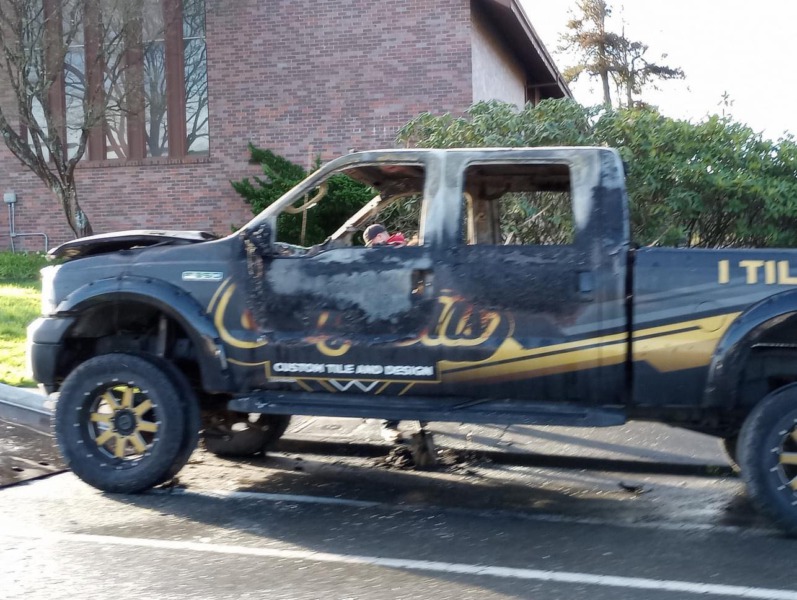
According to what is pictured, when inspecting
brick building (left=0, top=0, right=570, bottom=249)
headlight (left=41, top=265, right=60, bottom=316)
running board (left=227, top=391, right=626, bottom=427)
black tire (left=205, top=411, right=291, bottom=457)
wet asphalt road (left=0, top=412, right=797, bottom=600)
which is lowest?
wet asphalt road (left=0, top=412, right=797, bottom=600)

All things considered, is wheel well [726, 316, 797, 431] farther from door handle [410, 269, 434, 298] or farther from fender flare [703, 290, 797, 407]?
door handle [410, 269, 434, 298]

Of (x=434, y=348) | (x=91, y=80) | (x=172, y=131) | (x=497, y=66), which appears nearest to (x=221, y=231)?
(x=172, y=131)

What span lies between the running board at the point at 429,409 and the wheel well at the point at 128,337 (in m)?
0.60

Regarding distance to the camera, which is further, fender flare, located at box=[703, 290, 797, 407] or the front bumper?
the front bumper

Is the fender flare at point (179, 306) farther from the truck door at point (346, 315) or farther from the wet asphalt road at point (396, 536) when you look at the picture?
the wet asphalt road at point (396, 536)

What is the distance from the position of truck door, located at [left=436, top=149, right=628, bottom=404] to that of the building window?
503 inches

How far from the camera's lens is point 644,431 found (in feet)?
26.4

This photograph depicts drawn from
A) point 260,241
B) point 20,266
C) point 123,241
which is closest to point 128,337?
point 123,241

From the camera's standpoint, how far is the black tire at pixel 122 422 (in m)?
5.91

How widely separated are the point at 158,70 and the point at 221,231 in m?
3.17

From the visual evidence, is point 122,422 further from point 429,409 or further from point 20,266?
point 20,266

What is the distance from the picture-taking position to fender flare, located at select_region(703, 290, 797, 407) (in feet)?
17.0

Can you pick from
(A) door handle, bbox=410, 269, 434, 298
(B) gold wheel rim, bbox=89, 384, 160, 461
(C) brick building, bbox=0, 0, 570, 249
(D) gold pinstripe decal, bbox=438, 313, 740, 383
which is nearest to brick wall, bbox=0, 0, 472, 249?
(C) brick building, bbox=0, 0, 570, 249

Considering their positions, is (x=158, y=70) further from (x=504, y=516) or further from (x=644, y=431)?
(x=504, y=516)
